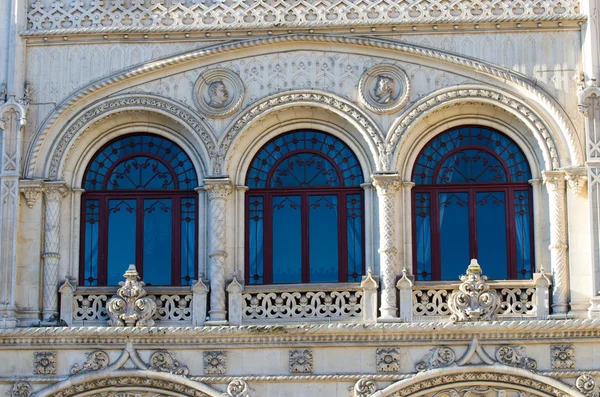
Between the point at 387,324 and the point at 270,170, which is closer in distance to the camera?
the point at 387,324

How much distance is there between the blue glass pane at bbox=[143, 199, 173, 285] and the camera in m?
24.2

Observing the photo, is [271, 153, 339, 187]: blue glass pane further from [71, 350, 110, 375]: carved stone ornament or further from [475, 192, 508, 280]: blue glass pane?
[71, 350, 110, 375]: carved stone ornament

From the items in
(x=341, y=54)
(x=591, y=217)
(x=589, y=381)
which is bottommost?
(x=589, y=381)

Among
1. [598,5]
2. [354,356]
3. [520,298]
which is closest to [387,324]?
[354,356]

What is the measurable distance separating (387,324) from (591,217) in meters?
3.60

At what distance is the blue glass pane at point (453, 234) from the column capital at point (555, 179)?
137 cm

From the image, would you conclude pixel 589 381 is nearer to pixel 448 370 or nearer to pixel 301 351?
pixel 448 370

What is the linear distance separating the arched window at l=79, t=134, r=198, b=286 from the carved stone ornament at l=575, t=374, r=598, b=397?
20.9ft

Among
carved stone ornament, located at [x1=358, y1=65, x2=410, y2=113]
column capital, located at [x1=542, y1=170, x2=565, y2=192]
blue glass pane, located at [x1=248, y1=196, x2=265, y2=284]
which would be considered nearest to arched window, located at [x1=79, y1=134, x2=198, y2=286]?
blue glass pane, located at [x1=248, y1=196, x2=265, y2=284]

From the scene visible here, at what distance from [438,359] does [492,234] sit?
2425 millimetres

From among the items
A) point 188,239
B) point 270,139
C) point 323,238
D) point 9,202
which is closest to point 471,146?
point 323,238

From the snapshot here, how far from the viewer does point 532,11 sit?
79.1 ft

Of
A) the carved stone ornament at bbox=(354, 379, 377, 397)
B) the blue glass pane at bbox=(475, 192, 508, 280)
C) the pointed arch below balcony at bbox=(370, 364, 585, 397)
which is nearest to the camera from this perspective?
the pointed arch below balcony at bbox=(370, 364, 585, 397)

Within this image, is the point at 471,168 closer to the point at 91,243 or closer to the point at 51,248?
the point at 91,243
